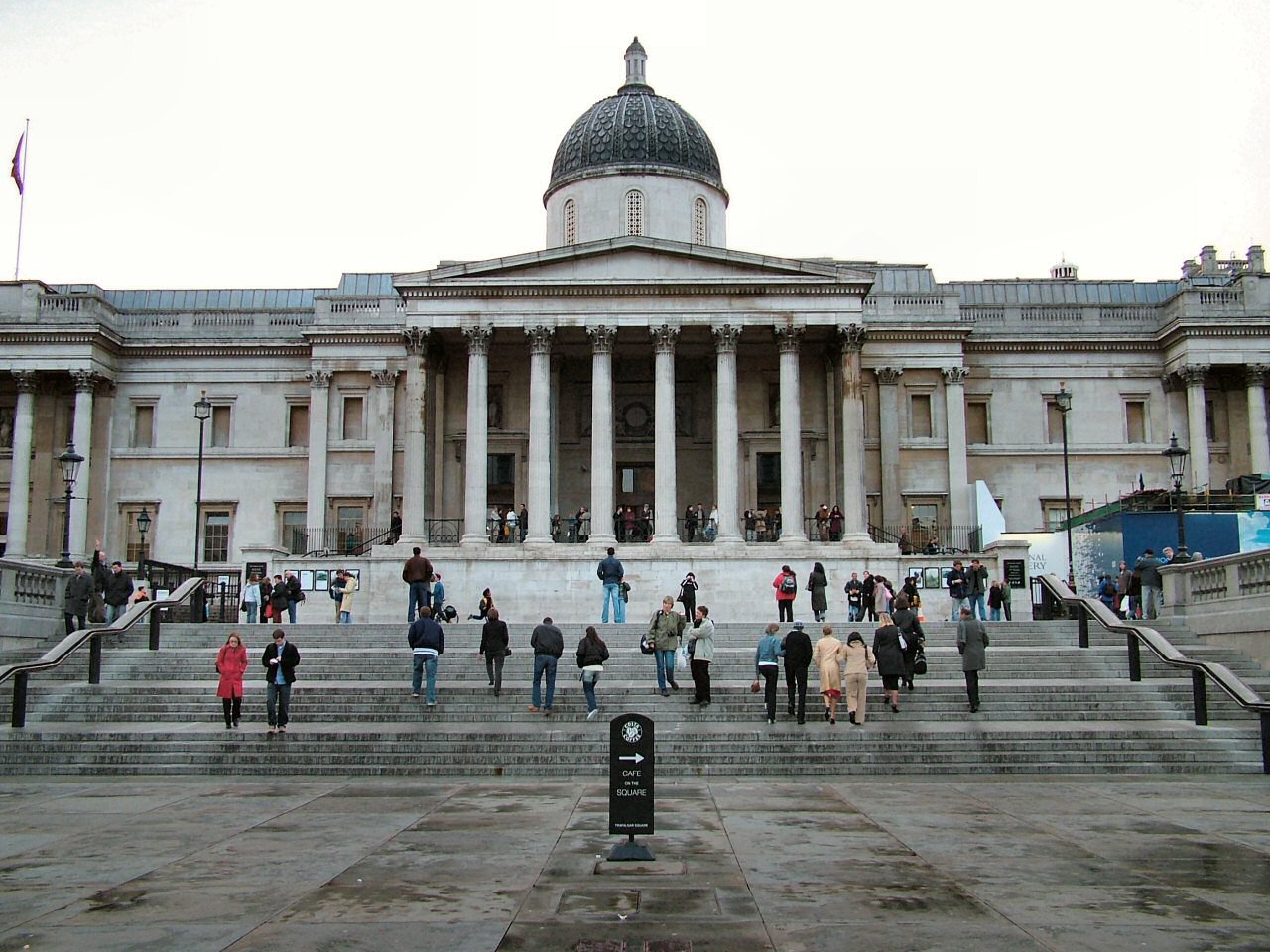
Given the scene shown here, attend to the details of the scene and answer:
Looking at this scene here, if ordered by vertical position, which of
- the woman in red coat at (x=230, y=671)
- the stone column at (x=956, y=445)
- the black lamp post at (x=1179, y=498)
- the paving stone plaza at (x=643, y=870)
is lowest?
the paving stone plaza at (x=643, y=870)

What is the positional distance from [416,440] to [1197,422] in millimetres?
30540

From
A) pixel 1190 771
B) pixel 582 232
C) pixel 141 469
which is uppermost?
pixel 582 232

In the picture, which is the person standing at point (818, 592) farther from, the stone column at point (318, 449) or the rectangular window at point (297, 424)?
the rectangular window at point (297, 424)

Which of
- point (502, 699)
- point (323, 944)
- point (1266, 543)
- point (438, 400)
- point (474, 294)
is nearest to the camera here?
point (323, 944)

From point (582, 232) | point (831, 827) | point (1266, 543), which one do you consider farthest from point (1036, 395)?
point (831, 827)

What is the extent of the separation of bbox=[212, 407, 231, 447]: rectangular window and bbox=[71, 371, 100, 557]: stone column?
15.5 feet

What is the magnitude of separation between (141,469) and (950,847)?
1806 inches

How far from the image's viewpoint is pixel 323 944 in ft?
27.1

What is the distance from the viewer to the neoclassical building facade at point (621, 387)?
41656mm

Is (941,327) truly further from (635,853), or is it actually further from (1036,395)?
(635,853)

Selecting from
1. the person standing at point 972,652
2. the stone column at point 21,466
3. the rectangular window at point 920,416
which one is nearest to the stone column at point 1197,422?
the rectangular window at point 920,416

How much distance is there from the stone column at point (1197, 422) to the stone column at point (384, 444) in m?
31.4

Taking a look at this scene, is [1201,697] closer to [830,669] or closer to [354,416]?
[830,669]

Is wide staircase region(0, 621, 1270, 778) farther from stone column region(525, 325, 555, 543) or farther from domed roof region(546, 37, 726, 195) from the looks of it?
domed roof region(546, 37, 726, 195)
